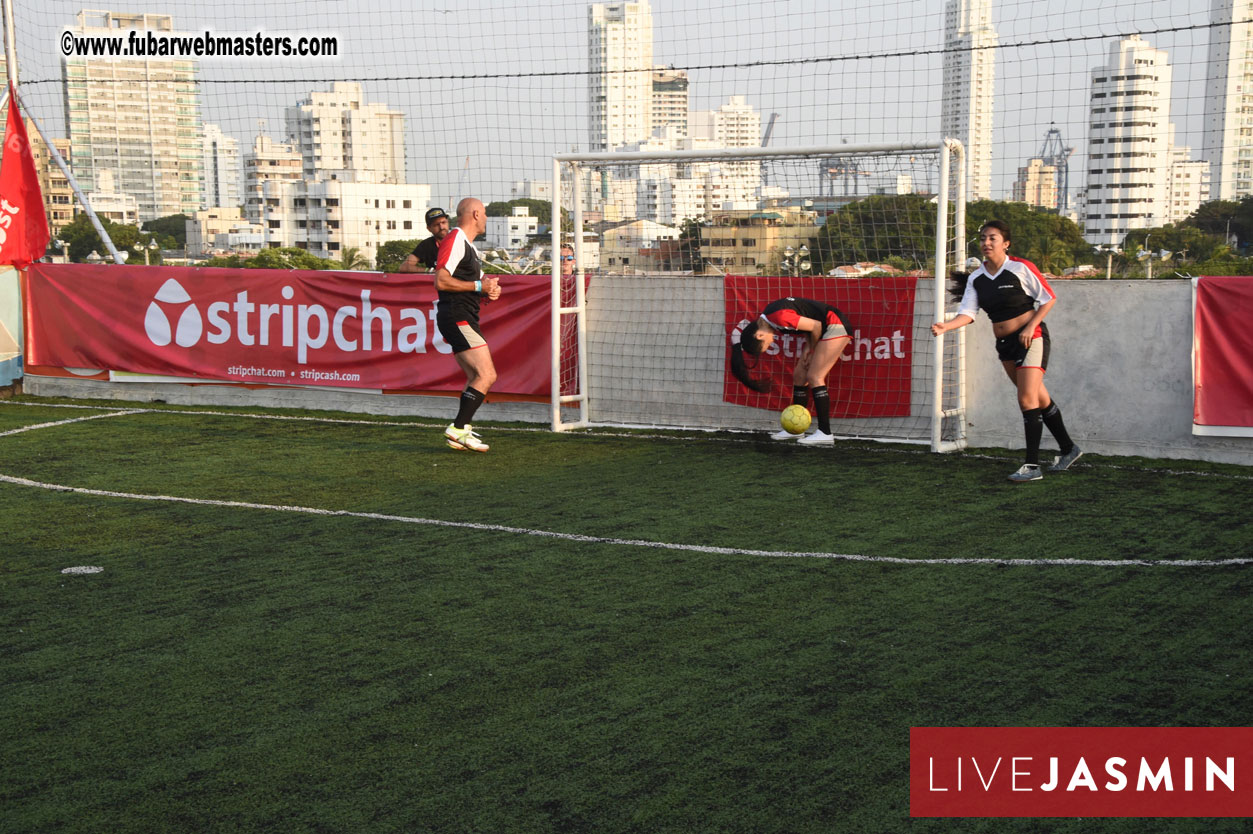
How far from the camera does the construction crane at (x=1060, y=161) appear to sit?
1056cm

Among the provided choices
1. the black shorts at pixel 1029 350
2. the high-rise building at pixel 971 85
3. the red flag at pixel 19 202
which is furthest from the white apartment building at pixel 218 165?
the black shorts at pixel 1029 350

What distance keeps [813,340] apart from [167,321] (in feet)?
24.6

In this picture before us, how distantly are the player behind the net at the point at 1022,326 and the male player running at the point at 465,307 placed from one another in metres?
3.82

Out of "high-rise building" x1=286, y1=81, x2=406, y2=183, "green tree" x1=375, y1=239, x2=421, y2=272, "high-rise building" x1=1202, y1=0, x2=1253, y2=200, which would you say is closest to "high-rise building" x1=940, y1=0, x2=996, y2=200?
"high-rise building" x1=1202, y1=0, x2=1253, y2=200

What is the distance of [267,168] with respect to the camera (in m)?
37.6

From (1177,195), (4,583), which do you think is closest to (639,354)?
(1177,195)

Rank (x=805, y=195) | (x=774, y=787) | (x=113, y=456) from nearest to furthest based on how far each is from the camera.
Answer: (x=774, y=787) → (x=113, y=456) → (x=805, y=195)

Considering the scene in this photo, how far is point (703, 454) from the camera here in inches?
398

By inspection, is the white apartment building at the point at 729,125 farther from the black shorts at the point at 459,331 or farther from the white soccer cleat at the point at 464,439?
the white soccer cleat at the point at 464,439

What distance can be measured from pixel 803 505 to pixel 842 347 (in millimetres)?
2932

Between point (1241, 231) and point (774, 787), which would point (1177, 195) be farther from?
point (774, 787)

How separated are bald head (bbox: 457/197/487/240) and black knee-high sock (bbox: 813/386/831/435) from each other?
3271mm

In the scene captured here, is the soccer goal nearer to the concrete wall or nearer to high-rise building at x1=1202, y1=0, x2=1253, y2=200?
the concrete wall

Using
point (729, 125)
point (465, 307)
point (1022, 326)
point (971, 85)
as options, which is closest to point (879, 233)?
point (971, 85)
